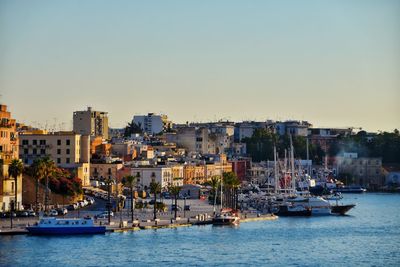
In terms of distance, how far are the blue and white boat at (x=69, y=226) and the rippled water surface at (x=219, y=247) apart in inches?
39.5

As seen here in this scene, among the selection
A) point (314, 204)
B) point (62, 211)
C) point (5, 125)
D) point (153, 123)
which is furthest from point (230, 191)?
point (153, 123)

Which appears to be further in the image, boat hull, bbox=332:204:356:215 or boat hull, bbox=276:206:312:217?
boat hull, bbox=332:204:356:215

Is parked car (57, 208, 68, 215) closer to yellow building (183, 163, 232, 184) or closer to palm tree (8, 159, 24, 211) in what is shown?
palm tree (8, 159, 24, 211)

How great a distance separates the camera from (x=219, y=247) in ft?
250

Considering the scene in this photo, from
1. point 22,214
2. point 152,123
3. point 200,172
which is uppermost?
point 152,123

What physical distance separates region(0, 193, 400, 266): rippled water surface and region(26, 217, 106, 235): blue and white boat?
3.29 ft

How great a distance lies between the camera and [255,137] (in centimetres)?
18575

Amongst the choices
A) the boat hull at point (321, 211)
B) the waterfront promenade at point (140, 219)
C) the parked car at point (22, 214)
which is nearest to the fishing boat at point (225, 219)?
the waterfront promenade at point (140, 219)

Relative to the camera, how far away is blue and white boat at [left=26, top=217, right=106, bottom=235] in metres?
79.0

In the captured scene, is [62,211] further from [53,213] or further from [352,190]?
[352,190]

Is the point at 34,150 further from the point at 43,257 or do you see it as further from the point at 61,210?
the point at 43,257

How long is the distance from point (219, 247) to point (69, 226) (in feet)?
33.0

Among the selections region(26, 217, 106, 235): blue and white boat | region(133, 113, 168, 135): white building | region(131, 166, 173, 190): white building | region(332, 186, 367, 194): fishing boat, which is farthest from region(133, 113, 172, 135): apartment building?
region(26, 217, 106, 235): blue and white boat

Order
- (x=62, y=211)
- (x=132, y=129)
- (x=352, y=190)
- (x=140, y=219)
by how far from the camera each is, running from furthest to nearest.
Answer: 1. (x=132, y=129)
2. (x=352, y=190)
3. (x=140, y=219)
4. (x=62, y=211)
